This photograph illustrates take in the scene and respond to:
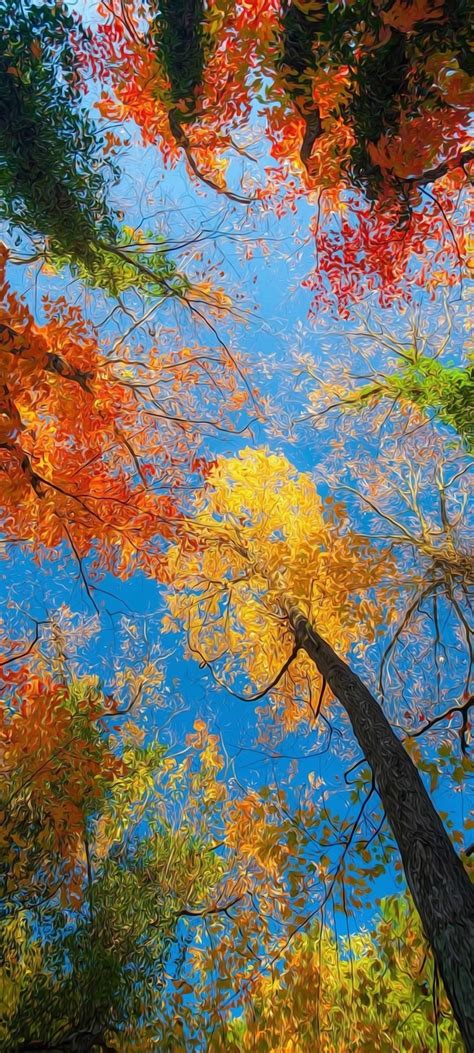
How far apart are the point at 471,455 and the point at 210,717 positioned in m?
1.46

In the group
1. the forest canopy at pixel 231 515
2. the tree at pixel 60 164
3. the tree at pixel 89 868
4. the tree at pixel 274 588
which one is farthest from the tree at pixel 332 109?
the tree at pixel 89 868

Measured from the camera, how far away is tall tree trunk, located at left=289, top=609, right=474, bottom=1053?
210 cm

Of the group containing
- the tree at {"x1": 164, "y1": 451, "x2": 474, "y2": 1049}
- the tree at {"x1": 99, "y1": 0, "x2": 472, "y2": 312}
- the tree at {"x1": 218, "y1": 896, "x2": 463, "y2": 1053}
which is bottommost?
the tree at {"x1": 218, "y1": 896, "x2": 463, "y2": 1053}

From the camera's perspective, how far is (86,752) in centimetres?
266

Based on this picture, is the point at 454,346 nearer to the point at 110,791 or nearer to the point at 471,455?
the point at 471,455

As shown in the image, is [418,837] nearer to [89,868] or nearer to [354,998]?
[354,998]

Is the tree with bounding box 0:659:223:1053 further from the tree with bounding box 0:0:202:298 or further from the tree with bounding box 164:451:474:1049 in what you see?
the tree with bounding box 0:0:202:298

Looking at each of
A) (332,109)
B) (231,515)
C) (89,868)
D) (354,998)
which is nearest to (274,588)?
(231,515)

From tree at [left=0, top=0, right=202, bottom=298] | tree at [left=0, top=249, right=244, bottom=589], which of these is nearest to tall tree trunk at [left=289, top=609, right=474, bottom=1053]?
tree at [left=0, top=249, right=244, bottom=589]

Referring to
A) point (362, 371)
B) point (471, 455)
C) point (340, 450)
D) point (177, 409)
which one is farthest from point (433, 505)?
point (177, 409)

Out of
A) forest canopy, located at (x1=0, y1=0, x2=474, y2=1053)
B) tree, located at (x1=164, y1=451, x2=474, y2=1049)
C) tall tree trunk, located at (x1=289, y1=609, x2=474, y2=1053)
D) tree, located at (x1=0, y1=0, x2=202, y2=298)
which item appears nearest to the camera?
tall tree trunk, located at (x1=289, y1=609, x2=474, y2=1053)

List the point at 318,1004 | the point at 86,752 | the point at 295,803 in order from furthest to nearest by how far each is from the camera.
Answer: the point at 86,752 < the point at 295,803 < the point at 318,1004

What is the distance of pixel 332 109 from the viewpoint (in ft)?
8.68

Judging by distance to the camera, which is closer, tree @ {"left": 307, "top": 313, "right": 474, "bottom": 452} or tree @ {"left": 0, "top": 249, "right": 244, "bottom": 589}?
tree @ {"left": 307, "top": 313, "right": 474, "bottom": 452}
